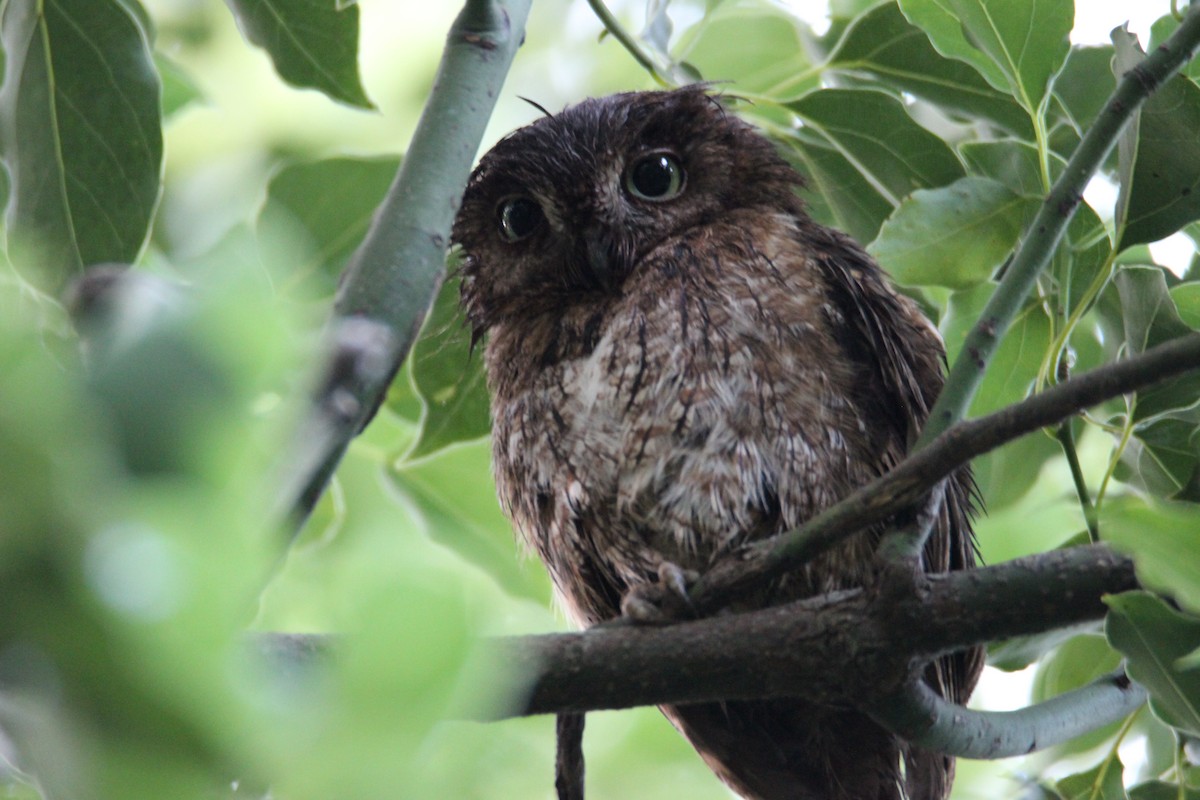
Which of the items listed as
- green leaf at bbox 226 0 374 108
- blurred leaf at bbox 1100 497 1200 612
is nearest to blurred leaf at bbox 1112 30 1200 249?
blurred leaf at bbox 1100 497 1200 612

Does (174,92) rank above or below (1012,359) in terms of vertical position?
above

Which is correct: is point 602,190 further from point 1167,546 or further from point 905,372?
point 1167,546

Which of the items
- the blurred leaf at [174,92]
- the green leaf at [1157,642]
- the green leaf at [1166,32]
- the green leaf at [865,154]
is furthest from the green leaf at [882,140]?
the blurred leaf at [174,92]

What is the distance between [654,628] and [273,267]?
2.36 ft

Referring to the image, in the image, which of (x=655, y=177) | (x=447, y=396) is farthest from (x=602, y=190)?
(x=447, y=396)

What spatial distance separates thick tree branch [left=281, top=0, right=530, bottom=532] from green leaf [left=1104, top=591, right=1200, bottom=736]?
59 centimetres

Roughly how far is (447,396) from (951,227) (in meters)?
0.79

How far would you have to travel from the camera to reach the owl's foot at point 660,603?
3.69 feet

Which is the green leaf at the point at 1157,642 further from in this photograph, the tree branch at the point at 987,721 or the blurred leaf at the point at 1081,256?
the blurred leaf at the point at 1081,256

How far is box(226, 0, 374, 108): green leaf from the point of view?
1.33 m

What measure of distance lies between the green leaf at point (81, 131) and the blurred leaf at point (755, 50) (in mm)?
831

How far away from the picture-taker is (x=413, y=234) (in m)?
0.91

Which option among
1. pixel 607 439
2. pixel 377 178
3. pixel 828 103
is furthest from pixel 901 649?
pixel 377 178

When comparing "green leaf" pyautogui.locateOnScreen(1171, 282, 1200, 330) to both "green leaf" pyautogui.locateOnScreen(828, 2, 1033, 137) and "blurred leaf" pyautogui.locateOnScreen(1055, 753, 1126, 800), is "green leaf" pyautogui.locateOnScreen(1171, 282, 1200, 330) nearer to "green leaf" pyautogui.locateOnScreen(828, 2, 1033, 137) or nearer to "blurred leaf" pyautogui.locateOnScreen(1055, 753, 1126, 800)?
"green leaf" pyautogui.locateOnScreen(828, 2, 1033, 137)
